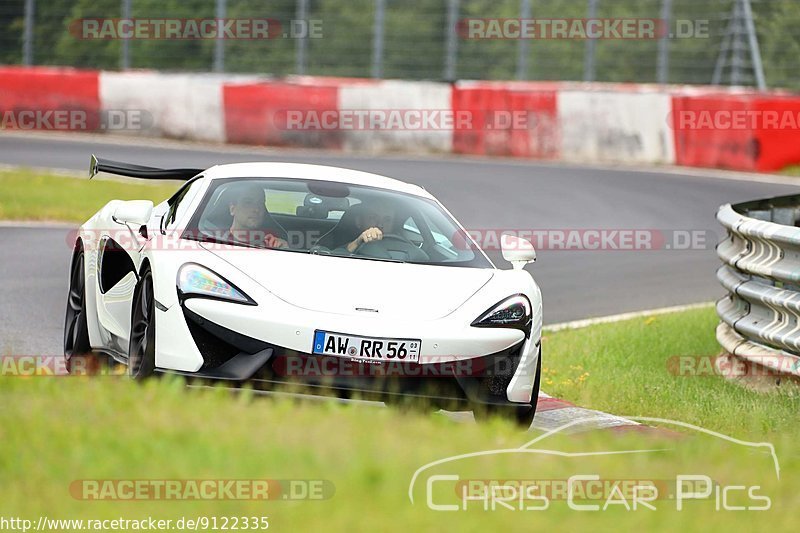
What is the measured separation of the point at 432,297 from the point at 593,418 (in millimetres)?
1382

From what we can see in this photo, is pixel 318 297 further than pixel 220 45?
No

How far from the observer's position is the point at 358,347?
675 centimetres

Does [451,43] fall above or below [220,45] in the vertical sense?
above

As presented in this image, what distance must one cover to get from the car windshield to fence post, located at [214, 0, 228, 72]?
20.6m

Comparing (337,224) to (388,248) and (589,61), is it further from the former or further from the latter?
(589,61)

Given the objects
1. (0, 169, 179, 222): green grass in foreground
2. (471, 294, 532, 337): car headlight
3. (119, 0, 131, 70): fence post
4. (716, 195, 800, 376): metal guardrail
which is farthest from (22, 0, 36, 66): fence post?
(471, 294, 532, 337): car headlight

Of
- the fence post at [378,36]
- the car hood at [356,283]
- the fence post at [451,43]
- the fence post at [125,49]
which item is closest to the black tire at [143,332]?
the car hood at [356,283]

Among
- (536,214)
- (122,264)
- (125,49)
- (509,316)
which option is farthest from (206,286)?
(125,49)

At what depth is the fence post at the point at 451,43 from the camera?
1087 inches

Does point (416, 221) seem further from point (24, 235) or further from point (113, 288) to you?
point (24, 235)

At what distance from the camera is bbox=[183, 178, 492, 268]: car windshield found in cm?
787

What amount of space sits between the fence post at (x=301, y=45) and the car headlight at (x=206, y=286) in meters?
21.9

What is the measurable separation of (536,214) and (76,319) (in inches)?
398

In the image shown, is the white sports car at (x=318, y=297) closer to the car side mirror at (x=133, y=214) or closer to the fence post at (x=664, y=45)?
the car side mirror at (x=133, y=214)
